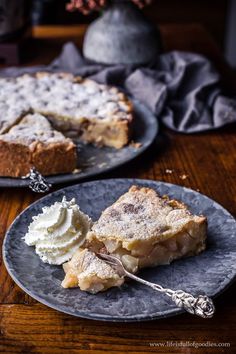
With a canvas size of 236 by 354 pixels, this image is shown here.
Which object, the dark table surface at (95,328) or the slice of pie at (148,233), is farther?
the slice of pie at (148,233)

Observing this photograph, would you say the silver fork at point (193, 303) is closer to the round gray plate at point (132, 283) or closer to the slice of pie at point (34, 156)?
the round gray plate at point (132, 283)

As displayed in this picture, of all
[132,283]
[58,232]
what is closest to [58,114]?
[58,232]

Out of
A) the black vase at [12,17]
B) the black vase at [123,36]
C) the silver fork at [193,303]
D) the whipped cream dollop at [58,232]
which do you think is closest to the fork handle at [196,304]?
the silver fork at [193,303]

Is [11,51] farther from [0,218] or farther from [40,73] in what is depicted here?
[0,218]

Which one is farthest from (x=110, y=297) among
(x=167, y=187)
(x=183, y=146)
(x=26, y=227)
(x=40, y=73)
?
(x=40, y=73)

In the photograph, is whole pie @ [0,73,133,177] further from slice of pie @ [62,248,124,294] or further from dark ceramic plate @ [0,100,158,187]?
slice of pie @ [62,248,124,294]

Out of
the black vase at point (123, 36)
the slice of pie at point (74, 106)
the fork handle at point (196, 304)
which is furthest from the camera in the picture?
the black vase at point (123, 36)
